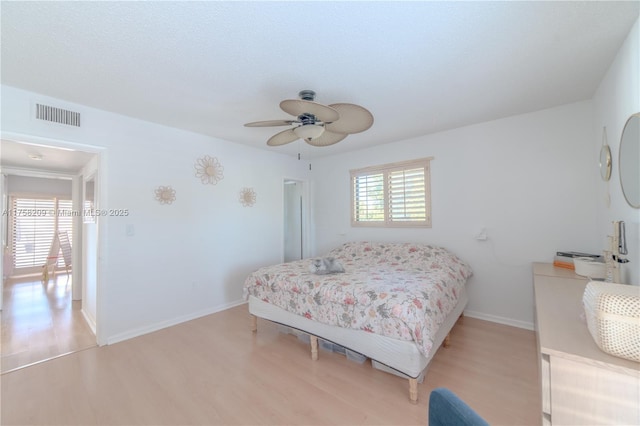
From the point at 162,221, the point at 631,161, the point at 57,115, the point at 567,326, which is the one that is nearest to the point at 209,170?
the point at 162,221

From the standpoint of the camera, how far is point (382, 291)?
215cm

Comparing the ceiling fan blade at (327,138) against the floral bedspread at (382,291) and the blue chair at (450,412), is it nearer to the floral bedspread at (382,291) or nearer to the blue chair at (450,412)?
the floral bedspread at (382,291)

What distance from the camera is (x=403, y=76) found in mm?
2158

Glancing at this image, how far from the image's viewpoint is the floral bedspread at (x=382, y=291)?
1.93 metres

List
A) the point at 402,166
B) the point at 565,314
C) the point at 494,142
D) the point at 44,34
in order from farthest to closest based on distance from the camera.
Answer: the point at 402,166 < the point at 494,142 < the point at 44,34 < the point at 565,314

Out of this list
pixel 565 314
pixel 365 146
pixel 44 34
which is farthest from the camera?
pixel 365 146

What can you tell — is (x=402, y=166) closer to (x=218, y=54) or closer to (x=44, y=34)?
(x=218, y=54)

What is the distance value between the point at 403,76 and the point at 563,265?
92.3 inches

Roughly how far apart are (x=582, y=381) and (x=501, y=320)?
252cm

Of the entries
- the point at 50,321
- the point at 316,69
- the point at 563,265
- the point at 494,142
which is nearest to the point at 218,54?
the point at 316,69

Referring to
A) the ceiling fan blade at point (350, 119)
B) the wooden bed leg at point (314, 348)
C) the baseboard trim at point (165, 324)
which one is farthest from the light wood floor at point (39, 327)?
the ceiling fan blade at point (350, 119)

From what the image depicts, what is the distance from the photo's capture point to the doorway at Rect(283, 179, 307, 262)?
517 cm

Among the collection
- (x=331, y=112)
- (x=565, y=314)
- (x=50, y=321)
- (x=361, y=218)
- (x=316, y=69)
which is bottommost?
(x=50, y=321)

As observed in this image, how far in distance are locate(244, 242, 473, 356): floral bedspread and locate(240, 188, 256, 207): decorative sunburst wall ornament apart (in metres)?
1.45
